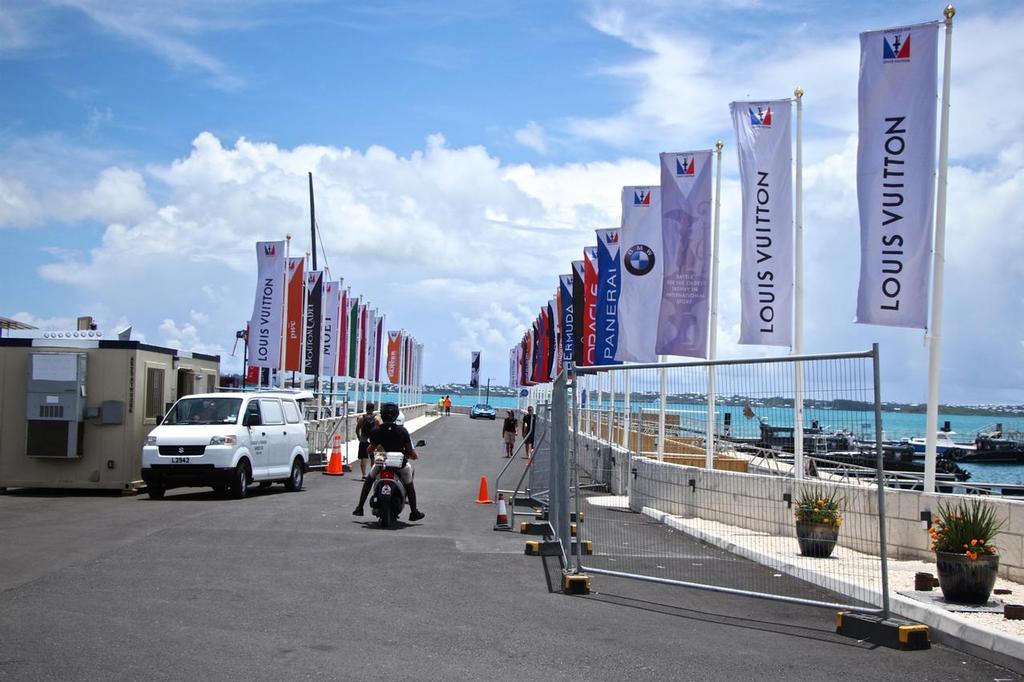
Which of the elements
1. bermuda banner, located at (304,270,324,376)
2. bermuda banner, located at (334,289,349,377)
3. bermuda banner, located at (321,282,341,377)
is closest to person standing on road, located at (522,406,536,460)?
bermuda banner, located at (304,270,324,376)

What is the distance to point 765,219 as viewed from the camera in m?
17.2

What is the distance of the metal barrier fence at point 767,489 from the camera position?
9.59m

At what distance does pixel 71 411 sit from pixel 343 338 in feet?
73.1

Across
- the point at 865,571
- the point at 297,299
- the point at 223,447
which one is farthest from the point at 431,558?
the point at 297,299

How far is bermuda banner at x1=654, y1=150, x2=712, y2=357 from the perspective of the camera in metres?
20.0

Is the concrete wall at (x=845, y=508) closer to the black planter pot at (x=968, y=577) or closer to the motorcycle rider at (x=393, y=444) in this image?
the black planter pot at (x=968, y=577)

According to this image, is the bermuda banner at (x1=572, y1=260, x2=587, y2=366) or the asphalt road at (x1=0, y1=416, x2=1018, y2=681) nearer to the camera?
the asphalt road at (x1=0, y1=416, x2=1018, y2=681)

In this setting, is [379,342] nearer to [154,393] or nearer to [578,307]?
Result: [578,307]

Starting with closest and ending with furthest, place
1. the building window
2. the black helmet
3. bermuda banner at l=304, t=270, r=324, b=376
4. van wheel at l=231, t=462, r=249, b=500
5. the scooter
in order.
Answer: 1. the scooter
2. the black helmet
3. van wheel at l=231, t=462, r=249, b=500
4. the building window
5. bermuda banner at l=304, t=270, r=324, b=376

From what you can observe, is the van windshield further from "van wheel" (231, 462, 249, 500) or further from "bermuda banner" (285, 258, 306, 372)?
"bermuda banner" (285, 258, 306, 372)

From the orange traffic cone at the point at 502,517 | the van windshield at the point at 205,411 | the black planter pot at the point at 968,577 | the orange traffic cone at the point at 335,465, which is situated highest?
the van windshield at the point at 205,411

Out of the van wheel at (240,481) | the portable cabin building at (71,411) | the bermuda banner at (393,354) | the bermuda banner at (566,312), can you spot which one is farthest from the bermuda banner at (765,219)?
the bermuda banner at (393,354)

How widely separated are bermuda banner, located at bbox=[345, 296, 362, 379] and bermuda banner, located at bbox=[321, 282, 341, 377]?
613 cm

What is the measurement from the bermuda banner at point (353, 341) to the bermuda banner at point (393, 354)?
887 inches
